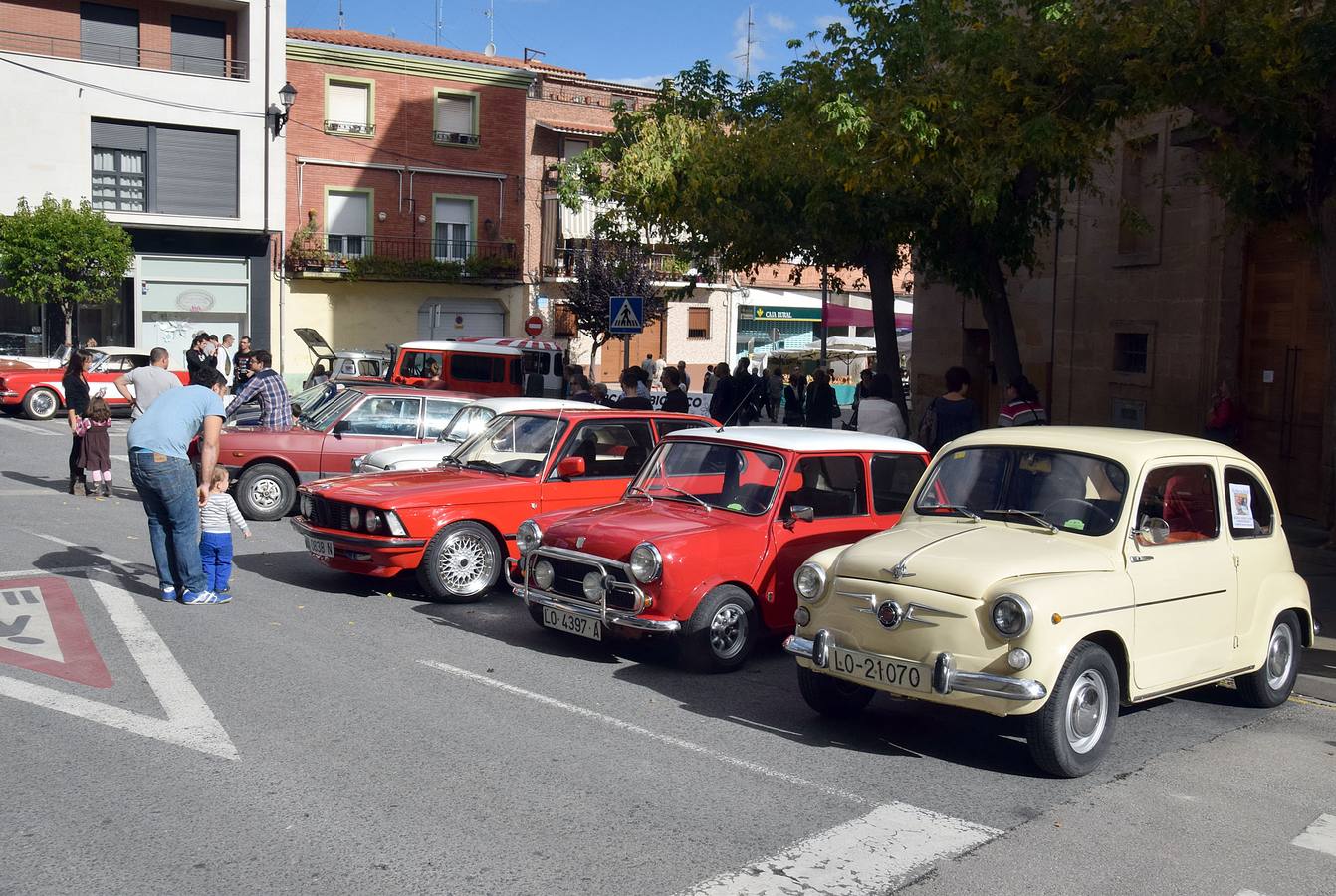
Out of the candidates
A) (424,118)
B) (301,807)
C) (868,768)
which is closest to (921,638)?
(868,768)

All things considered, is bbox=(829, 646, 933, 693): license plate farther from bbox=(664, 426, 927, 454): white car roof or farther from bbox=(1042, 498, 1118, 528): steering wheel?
bbox=(664, 426, 927, 454): white car roof

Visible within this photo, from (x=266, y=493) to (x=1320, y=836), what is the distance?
11137 millimetres

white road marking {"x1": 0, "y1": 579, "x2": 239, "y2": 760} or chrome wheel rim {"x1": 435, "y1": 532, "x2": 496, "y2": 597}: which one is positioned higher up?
chrome wheel rim {"x1": 435, "y1": 532, "x2": 496, "y2": 597}

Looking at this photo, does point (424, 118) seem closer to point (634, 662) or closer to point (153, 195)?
point (153, 195)

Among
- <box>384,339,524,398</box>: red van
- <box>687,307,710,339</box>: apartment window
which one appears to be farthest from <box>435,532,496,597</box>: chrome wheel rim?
<box>687,307,710,339</box>: apartment window

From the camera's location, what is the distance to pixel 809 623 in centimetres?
674

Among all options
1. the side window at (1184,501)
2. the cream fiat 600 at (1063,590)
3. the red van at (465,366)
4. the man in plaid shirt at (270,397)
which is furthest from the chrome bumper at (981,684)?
the red van at (465,366)

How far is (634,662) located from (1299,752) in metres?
3.92

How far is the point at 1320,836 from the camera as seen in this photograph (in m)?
5.49

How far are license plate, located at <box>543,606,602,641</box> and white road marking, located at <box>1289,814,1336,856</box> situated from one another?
159 inches

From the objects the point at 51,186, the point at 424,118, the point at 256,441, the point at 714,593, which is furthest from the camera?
the point at 424,118

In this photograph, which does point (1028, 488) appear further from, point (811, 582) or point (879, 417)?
point (879, 417)

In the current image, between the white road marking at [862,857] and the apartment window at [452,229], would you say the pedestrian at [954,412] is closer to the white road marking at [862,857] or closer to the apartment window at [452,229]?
the white road marking at [862,857]

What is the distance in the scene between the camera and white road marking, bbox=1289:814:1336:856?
535 centimetres
